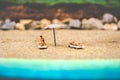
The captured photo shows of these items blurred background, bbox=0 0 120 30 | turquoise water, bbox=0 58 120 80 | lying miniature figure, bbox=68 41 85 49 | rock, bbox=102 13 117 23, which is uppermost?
blurred background, bbox=0 0 120 30

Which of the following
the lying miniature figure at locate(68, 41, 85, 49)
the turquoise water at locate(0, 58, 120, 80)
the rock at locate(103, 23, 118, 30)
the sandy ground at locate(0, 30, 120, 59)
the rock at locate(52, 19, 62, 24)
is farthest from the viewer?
the rock at locate(52, 19, 62, 24)

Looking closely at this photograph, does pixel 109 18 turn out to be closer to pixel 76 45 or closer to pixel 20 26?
pixel 20 26

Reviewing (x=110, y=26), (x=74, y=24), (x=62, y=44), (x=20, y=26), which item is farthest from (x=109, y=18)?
(x=62, y=44)

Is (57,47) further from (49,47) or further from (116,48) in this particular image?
(116,48)

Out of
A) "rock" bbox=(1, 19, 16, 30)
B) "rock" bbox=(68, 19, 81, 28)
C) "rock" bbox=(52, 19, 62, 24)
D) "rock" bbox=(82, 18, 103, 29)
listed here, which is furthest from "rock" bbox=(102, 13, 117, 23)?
"rock" bbox=(1, 19, 16, 30)

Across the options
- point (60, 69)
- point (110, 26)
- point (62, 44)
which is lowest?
point (60, 69)

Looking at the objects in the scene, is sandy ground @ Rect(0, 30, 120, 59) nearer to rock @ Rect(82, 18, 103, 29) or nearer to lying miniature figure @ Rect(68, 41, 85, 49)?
lying miniature figure @ Rect(68, 41, 85, 49)
